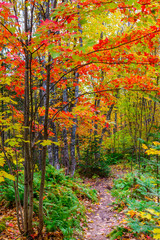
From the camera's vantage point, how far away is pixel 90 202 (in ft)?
19.7

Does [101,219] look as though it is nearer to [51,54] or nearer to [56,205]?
[56,205]

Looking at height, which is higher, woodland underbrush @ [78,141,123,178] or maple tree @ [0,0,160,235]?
maple tree @ [0,0,160,235]

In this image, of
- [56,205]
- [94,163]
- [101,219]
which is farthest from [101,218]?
[94,163]

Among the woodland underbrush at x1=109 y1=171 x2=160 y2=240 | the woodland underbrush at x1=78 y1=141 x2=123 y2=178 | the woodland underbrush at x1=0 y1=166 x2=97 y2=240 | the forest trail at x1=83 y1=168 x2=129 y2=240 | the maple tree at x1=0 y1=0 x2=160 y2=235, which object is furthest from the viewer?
the woodland underbrush at x1=78 y1=141 x2=123 y2=178

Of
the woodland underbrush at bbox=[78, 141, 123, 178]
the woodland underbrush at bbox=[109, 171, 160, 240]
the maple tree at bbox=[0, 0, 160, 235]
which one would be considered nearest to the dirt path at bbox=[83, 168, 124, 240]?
the woodland underbrush at bbox=[109, 171, 160, 240]

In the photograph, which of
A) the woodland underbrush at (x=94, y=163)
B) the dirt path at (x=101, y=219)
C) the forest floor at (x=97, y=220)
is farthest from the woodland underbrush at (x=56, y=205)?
the woodland underbrush at (x=94, y=163)

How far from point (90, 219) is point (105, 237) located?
1.19 m

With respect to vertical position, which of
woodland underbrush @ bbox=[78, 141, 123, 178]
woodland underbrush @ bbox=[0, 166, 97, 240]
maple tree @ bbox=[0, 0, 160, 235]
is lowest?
woodland underbrush @ bbox=[78, 141, 123, 178]

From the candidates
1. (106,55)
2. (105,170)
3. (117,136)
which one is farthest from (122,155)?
(106,55)

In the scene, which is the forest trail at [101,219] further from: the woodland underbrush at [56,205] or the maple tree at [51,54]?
the maple tree at [51,54]

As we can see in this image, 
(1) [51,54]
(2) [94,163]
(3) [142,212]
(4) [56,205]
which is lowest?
(2) [94,163]

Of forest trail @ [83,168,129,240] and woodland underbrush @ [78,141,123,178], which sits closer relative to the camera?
forest trail @ [83,168,129,240]

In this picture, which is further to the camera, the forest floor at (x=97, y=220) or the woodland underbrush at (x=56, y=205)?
the woodland underbrush at (x=56, y=205)

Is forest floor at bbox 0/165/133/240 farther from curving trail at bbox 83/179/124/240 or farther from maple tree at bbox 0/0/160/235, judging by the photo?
maple tree at bbox 0/0/160/235
